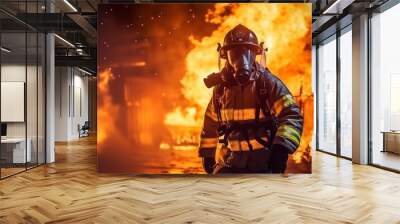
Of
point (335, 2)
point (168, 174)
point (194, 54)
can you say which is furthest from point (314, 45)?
point (168, 174)

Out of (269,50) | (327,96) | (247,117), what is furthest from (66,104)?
(269,50)

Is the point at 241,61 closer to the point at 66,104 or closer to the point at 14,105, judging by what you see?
the point at 14,105

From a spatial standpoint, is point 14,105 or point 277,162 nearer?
point 277,162

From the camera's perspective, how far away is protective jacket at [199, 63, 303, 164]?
6898 millimetres

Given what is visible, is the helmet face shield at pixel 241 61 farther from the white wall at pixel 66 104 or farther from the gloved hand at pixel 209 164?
the white wall at pixel 66 104

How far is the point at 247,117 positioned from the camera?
6910mm

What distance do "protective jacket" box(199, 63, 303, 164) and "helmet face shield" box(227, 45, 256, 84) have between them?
0.12m

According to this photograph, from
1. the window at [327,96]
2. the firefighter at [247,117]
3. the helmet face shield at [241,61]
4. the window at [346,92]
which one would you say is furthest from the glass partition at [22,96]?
the window at [327,96]

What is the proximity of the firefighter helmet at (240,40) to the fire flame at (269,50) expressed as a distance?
0.28ft

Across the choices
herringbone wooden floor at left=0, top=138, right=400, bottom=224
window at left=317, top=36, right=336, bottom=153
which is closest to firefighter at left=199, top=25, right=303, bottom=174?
herringbone wooden floor at left=0, top=138, right=400, bottom=224

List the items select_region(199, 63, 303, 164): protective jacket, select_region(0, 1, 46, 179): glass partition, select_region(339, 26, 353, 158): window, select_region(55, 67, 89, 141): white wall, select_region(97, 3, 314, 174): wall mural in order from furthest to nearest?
select_region(55, 67, 89, 141): white wall < select_region(339, 26, 353, 158): window < select_region(0, 1, 46, 179): glass partition < select_region(97, 3, 314, 174): wall mural < select_region(199, 63, 303, 164): protective jacket

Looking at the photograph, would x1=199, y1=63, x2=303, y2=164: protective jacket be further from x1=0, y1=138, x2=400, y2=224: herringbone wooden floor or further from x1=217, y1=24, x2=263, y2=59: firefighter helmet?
x1=0, y1=138, x2=400, y2=224: herringbone wooden floor

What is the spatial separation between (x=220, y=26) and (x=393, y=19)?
3.69m

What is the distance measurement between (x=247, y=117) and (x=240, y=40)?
57.0 inches
